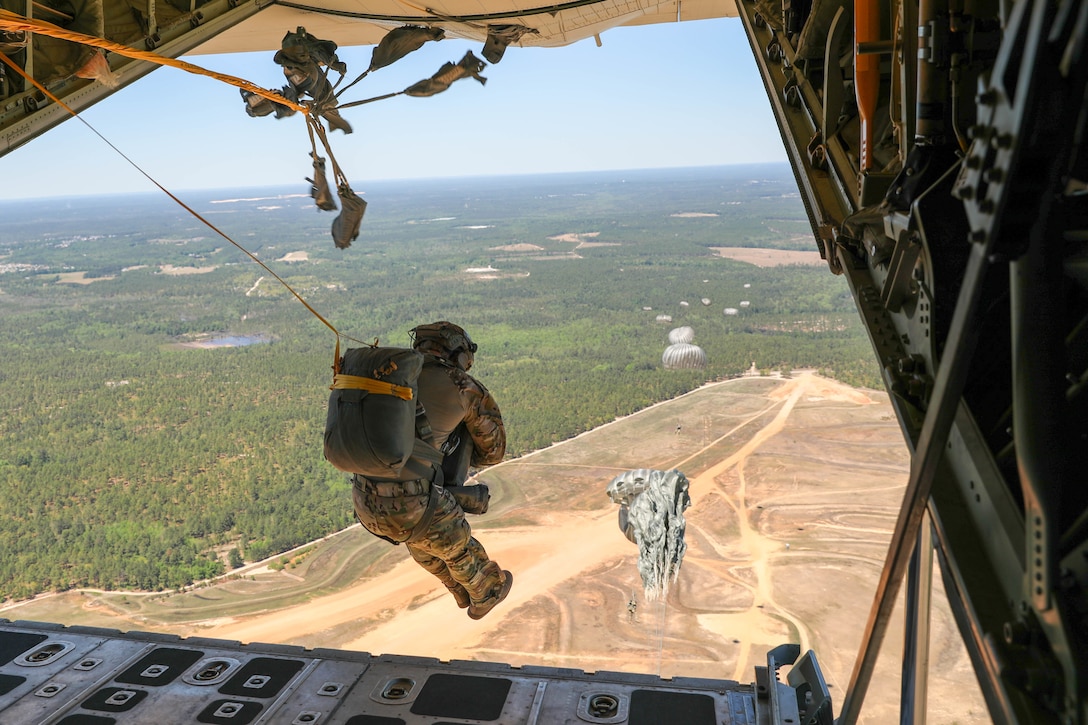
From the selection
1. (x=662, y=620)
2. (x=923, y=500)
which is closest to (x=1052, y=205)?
(x=923, y=500)

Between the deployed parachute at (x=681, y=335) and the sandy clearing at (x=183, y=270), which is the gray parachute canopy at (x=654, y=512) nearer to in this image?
the deployed parachute at (x=681, y=335)

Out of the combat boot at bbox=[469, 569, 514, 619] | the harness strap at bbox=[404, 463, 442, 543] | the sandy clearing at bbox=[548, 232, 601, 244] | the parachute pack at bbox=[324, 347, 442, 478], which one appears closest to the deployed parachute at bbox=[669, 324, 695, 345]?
the sandy clearing at bbox=[548, 232, 601, 244]

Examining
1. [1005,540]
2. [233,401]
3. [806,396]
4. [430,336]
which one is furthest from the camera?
[233,401]

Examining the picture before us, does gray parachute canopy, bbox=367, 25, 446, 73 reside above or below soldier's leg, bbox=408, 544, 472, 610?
above

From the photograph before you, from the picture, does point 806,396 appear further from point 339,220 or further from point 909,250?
point 909,250

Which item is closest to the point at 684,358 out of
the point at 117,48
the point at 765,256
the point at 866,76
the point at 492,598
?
the point at 765,256

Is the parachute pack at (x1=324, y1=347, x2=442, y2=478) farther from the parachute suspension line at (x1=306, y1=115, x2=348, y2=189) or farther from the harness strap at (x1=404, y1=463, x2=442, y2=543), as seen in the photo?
the parachute suspension line at (x1=306, y1=115, x2=348, y2=189)
